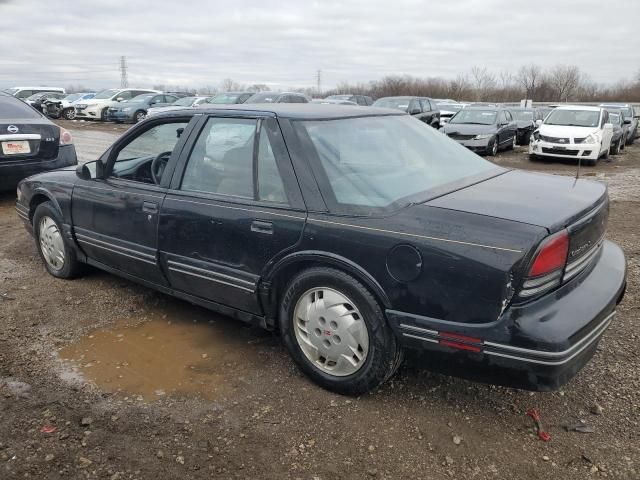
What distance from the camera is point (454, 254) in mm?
2432

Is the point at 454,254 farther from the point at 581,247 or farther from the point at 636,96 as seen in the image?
the point at 636,96

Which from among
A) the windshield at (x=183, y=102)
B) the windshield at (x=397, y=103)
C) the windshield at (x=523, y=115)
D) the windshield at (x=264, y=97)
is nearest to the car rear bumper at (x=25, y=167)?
the windshield at (x=264, y=97)

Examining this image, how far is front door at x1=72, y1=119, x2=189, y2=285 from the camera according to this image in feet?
12.2

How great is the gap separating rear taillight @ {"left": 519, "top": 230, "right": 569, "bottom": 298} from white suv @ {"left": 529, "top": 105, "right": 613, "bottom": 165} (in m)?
12.2

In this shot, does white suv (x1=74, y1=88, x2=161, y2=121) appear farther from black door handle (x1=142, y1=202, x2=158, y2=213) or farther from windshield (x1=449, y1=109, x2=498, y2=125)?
black door handle (x1=142, y1=202, x2=158, y2=213)

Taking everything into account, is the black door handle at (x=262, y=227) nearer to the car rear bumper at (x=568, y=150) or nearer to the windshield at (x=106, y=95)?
the car rear bumper at (x=568, y=150)

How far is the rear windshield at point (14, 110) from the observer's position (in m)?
7.42

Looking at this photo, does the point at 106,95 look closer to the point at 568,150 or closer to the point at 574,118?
the point at 574,118

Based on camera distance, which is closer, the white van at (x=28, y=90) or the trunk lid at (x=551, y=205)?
the trunk lid at (x=551, y=205)

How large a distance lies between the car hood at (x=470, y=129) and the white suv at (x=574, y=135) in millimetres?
1265

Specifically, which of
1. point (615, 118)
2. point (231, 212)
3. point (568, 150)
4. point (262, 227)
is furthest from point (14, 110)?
point (615, 118)

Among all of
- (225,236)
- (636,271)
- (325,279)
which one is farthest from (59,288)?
(636,271)

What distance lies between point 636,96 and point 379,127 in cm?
6415

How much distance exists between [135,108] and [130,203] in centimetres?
2261
